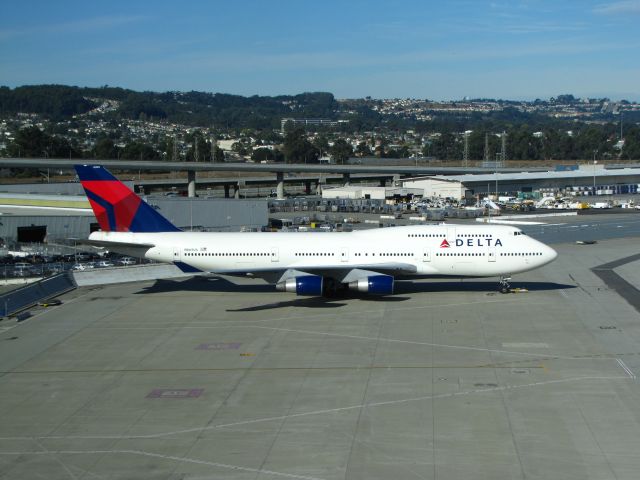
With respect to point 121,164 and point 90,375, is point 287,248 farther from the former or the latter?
point 121,164

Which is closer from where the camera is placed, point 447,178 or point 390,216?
point 390,216

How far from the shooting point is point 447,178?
441 feet

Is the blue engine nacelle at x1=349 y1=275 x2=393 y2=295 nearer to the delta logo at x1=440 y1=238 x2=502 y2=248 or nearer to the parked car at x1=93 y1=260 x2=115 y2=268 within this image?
the delta logo at x1=440 y1=238 x2=502 y2=248

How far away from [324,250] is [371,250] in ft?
9.07

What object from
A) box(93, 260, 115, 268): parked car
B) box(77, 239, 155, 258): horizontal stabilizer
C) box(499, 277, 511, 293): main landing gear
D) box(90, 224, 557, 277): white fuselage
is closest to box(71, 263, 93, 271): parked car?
box(93, 260, 115, 268): parked car

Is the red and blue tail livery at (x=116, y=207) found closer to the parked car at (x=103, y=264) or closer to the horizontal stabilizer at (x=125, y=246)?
the horizontal stabilizer at (x=125, y=246)

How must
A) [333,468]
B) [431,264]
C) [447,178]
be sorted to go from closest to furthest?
[333,468], [431,264], [447,178]

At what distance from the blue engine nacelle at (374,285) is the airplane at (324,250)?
0.06 metres

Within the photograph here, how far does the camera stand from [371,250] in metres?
47.1

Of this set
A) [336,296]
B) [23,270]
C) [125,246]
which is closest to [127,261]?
[23,270]

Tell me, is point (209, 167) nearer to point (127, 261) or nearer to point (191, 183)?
point (191, 183)

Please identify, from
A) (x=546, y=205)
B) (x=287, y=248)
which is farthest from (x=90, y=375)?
(x=546, y=205)

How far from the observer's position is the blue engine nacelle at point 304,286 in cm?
4444

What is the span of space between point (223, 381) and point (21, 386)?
7.77 metres
